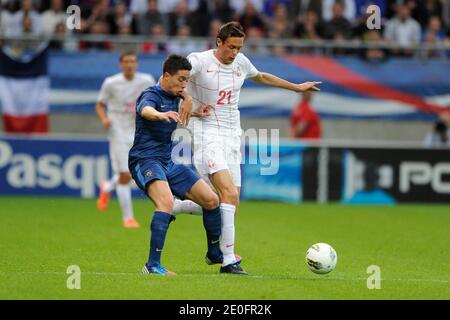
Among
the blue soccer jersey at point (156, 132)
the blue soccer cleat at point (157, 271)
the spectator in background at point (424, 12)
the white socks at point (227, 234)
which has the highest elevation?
the spectator in background at point (424, 12)

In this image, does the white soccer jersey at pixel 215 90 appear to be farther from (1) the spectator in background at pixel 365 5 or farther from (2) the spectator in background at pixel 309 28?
(1) the spectator in background at pixel 365 5

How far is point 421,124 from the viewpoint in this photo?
2145cm

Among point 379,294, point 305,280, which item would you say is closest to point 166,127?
point 305,280

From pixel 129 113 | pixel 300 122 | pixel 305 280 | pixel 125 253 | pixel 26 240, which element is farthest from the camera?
pixel 300 122

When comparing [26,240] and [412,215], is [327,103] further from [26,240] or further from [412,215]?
[26,240]

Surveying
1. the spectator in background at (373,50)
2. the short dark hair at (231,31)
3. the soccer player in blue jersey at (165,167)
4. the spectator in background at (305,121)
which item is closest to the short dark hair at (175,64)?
the soccer player in blue jersey at (165,167)

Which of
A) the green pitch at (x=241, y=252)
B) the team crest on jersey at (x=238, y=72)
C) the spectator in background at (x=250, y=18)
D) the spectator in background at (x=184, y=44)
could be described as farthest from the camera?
the spectator in background at (x=250, y=18)

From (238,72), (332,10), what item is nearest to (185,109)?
(238,72)

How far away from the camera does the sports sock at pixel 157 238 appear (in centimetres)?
941

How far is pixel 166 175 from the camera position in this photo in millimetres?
9883

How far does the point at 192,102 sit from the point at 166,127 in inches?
24.3

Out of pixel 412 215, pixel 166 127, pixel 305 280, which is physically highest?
pixel 166 127

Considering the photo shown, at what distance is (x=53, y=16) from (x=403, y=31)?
7133 millimetres

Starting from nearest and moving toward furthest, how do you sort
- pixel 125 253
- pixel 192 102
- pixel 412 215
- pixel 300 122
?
pixel 192 102 < pixel 125 253 < pixel 412 215 < pixel 300 122
